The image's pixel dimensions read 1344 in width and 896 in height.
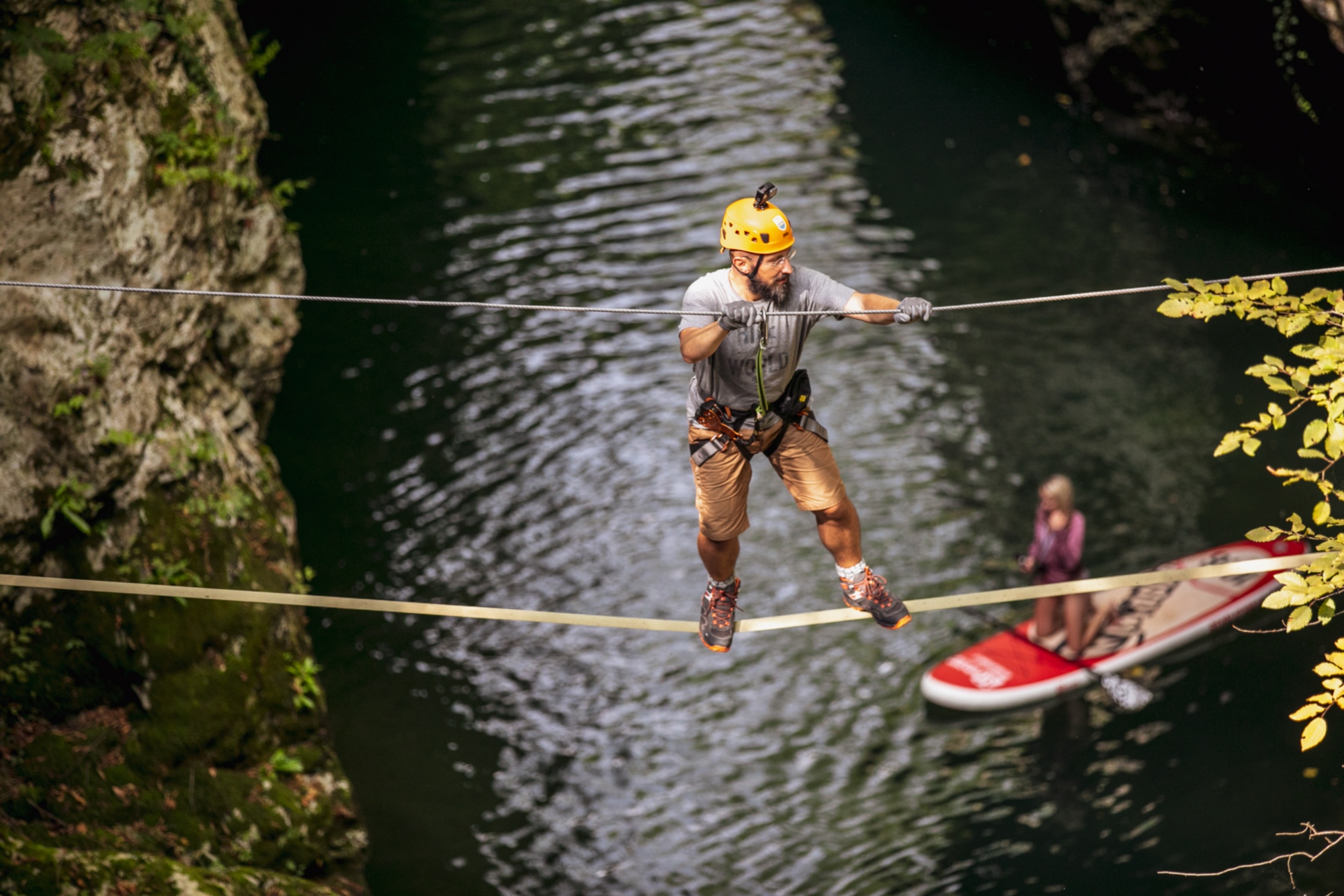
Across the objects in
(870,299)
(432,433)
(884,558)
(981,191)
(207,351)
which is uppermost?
(870,299)

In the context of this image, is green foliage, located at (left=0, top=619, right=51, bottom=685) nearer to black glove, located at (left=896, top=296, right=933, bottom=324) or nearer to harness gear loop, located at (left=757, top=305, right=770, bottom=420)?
harness gear loop, located at (left=757, top=305, right=770, bottom=420)

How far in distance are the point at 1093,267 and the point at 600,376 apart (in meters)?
6.50

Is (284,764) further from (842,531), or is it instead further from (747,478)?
(842,531)

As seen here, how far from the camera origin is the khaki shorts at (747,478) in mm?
5293

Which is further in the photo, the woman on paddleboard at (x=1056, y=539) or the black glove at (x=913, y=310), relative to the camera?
the woman on paddleboard at (x=1056, y=539)

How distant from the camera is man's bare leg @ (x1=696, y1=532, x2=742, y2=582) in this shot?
5.63m

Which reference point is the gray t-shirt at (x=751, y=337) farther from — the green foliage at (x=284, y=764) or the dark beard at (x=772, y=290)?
the green foliage at (x=284, y=764)

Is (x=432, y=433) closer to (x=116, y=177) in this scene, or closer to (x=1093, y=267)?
(x=116, y=177)

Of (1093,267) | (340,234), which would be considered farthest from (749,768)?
(340,234)

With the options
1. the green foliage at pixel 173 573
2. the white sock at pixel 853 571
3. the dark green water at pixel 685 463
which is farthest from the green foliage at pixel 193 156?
the white sock at pixel 853 571

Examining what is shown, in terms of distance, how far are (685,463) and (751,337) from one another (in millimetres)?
7870

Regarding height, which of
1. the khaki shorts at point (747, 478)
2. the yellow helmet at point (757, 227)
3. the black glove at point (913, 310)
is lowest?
the khaki shorts at point (747, 478)

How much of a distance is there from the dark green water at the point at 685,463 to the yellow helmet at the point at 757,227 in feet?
21.8

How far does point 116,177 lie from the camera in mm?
7312
